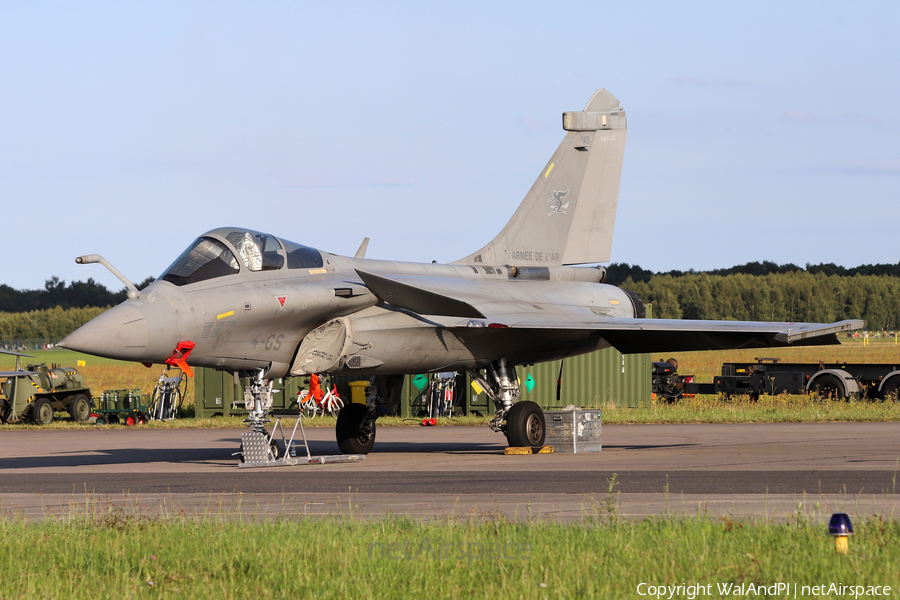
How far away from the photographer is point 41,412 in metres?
30.2

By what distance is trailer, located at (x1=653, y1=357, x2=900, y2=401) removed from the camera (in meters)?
29.2

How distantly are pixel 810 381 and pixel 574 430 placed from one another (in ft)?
51.1

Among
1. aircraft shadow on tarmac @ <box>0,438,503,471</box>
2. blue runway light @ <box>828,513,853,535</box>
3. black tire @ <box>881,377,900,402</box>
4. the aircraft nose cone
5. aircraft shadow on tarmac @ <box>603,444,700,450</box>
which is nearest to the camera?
blue runway light @ <box>828,513,853,535</box>

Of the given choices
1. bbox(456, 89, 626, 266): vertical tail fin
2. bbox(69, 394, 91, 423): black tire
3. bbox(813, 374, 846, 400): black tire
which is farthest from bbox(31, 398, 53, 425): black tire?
bbox(813, 374, 846, 400): black tire

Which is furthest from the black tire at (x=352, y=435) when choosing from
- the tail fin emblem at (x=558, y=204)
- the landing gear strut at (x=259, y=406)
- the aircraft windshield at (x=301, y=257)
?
the tail fin emblem at (x=558, y=204)

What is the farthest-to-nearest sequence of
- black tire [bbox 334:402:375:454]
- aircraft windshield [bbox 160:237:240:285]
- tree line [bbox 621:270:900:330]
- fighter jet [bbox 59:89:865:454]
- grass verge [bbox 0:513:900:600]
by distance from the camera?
tree line [bbox 621:270:900:330] < black tire [bbox 334:402:375:454] < aircraft windshield [bbox 160:237:240:285] < fighter jet [bbox 59:89:865:454] < grass verge [bbox 0:513:900:600]

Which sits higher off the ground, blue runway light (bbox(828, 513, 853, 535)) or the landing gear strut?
the landing gear strut

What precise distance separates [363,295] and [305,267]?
983 mm

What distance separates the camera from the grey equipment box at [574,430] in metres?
17.4

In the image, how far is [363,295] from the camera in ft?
51.5

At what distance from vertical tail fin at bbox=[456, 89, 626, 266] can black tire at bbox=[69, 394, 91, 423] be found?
55.5 ft

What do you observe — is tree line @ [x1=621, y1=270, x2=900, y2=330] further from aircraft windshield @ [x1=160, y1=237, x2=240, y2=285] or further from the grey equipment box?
aircraft windshield @ [x1=160, y1=237, x2=240, y2=285]

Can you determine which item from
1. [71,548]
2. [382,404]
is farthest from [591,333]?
[71,548]

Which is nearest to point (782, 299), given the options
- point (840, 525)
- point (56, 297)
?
point (56, 297)
